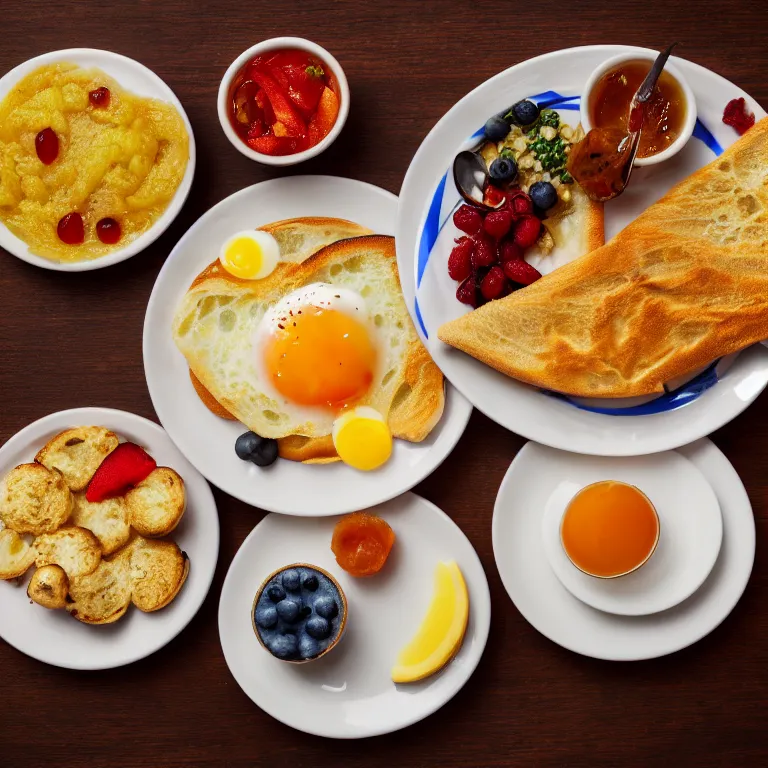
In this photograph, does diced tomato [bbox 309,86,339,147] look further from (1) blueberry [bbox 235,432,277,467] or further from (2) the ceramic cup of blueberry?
(2) the ceramic cup of blueberry

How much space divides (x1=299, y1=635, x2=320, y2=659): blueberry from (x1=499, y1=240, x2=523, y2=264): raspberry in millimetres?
1242

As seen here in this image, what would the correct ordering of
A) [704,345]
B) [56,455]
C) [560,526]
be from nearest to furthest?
[704,345], [560,526], [56,455]

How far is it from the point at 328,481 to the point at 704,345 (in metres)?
1.16

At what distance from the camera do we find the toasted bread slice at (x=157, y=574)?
2.22m

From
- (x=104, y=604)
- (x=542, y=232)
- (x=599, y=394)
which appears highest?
(x=542, y=232)

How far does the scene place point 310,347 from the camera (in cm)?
214

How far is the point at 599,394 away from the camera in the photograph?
6.70ft

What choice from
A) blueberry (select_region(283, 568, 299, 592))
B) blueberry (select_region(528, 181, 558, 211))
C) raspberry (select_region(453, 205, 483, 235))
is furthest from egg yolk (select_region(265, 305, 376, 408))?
blueberry (select_region(528, 181, 558, 211))

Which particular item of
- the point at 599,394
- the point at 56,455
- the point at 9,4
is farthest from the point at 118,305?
the point at 599,394

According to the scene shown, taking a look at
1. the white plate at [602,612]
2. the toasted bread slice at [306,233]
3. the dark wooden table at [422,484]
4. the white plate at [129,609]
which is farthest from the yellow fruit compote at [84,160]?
the white plate at [602,612]

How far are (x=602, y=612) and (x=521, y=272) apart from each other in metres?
1.07

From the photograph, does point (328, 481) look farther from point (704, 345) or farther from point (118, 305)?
point (704, 345)

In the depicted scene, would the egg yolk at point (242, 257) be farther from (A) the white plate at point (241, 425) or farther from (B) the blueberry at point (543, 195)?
(B) the blueberry at point (543, 195)

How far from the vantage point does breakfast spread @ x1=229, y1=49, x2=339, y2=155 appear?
2129 mm
